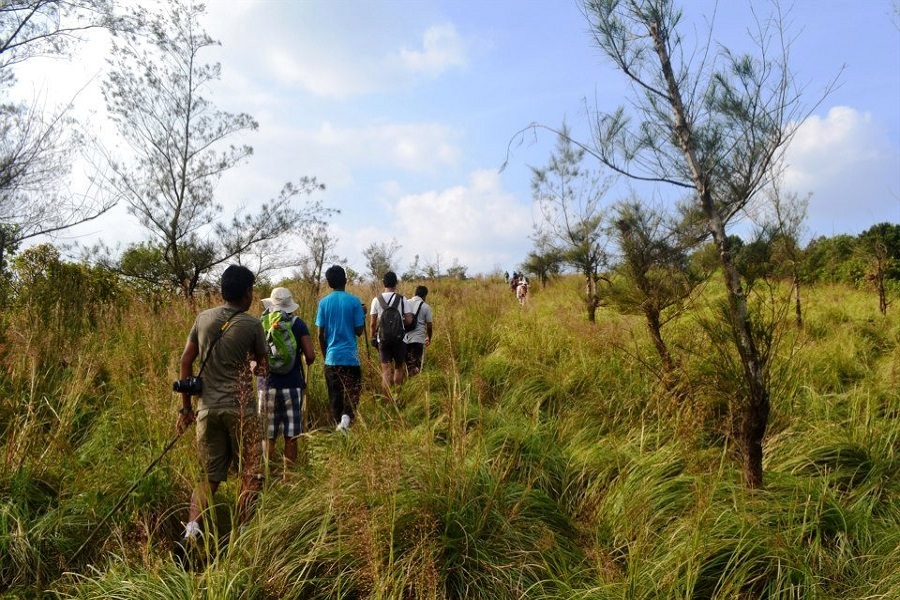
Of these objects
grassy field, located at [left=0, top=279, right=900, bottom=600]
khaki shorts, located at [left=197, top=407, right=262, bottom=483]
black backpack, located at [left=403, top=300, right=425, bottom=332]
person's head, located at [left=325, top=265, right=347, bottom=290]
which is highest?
person's head, located at [left=325, top=265, right=347, bottom=290]

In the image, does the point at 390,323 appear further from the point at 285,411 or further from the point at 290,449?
the point at 290,449

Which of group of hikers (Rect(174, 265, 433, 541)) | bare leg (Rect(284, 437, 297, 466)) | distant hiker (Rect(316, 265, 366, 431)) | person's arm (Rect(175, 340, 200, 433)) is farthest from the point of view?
distant hiker (Rect(316, 265, 366, 431))

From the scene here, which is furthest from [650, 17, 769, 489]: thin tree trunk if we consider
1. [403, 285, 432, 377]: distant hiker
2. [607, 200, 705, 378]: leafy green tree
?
[403, 285, 432, 377]: distant hiker

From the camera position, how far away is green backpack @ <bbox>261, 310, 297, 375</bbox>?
3.86m

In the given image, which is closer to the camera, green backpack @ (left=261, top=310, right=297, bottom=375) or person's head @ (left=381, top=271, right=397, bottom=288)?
green backpack @ (left=261, top=310, right=297, bottom=375)

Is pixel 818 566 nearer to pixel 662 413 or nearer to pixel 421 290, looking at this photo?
pixel 662 413

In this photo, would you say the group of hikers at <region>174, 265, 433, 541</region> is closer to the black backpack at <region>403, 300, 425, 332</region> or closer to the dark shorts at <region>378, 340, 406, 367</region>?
the dark shorts at <region>378, 340, 406, 367</region>

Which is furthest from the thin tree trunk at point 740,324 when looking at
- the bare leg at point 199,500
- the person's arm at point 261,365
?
the bare leg at point 199,500

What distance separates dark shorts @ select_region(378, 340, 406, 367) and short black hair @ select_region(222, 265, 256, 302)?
269cm

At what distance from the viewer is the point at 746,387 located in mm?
3131

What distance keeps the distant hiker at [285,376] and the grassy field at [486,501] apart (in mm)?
286

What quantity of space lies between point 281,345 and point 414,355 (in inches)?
114

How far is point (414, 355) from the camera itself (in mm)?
6598

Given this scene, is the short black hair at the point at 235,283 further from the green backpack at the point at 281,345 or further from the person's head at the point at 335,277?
the person's head at the point at 335,277
